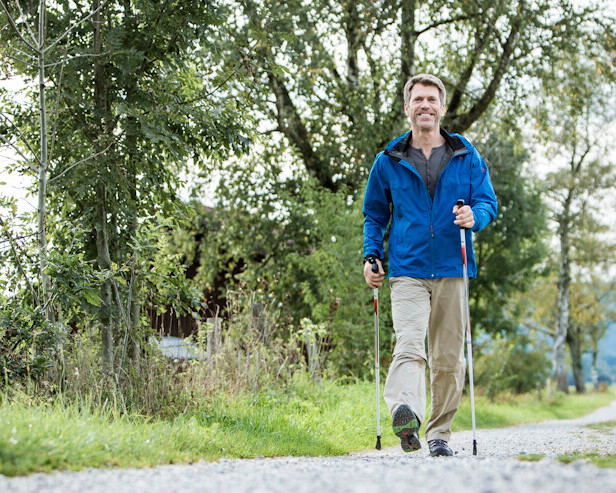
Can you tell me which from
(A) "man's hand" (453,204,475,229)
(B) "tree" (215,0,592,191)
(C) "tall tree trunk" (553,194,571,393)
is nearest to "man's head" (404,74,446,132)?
(A) "man's hand" (453,204,475,229)

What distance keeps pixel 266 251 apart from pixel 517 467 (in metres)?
12.9

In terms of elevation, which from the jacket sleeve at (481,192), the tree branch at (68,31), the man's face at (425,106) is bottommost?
the jacket sleeve at (481,192)

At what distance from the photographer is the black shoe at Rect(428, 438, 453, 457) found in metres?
4.93

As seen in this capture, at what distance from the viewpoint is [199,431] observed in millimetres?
4883

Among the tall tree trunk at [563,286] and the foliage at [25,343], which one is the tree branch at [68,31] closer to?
the foliage at [25,343]

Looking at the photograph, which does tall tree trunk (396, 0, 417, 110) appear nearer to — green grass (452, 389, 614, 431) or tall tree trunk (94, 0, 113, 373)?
green grass (452, 389, 614, 431)

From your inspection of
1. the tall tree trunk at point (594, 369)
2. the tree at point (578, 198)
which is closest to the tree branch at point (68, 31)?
the tree at point (578, 198)

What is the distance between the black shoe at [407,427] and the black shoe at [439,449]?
12.9 inches

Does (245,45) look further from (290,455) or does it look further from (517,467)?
(517,467)

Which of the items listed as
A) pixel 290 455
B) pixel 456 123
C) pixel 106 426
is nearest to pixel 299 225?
pixel 456 123

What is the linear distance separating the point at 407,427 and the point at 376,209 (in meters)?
1.73

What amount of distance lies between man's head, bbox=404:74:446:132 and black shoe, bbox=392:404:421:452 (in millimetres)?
2038

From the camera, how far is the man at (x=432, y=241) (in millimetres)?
5172

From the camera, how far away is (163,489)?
2.89 m
